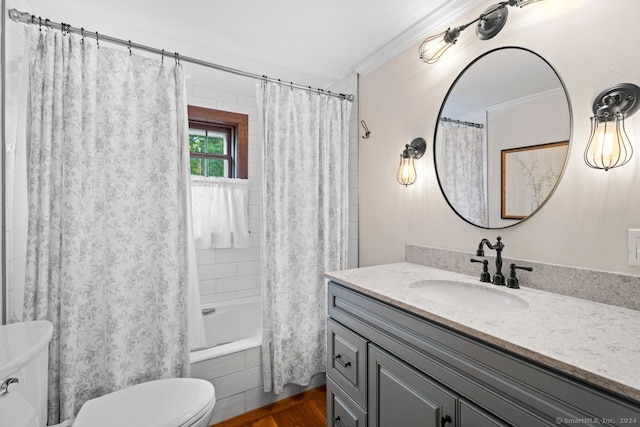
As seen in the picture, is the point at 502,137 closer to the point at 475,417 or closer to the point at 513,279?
the point at 513,279

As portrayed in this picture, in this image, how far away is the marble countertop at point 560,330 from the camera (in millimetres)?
582

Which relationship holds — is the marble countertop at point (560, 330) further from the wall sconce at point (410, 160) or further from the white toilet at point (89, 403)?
the white toilet at point (89, 403)

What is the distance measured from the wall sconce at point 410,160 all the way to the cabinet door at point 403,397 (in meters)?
1.00

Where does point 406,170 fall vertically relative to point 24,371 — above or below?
above

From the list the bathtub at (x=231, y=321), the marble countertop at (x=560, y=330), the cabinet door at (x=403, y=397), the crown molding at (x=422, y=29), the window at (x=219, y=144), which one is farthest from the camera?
the window at (x=219, y=144)

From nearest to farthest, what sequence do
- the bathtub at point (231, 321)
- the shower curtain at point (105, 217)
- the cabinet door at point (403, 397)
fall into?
the cabinet door at point (403, 397) < the shower curtain at point (105, 217) < the bathtub at point (231, 321)

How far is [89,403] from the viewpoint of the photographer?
121 centimetres

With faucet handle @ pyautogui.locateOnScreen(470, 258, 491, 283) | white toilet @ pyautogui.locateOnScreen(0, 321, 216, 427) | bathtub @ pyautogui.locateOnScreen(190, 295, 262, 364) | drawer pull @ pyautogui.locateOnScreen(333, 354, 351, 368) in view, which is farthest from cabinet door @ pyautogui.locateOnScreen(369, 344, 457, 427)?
bathtub @ pyautogui.locateOnScreen(190, 295, 262, 364)

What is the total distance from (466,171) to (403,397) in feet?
3.52

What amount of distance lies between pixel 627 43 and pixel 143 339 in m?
2.38

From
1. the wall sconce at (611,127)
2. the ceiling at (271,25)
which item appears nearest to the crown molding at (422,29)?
the ceiling at (271,25)

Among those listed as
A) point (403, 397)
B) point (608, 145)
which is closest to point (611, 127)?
point (608, 145)

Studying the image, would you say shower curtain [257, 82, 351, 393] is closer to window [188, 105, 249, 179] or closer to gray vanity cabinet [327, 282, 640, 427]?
gray vanity cabinet [327, 282, 640, 427]

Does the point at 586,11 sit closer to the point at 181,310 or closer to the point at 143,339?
the point at 181,310
